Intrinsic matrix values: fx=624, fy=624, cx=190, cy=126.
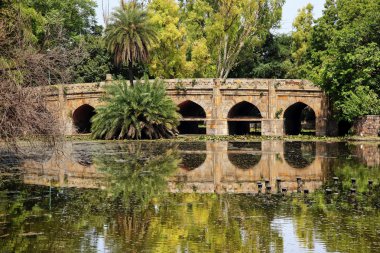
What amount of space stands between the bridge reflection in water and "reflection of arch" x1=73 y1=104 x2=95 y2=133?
1880 cm

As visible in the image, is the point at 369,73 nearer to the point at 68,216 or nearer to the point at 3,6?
the point at 3,6

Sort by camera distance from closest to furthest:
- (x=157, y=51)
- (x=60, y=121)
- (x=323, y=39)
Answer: (x=60, y=121)
(x=323, y=39)
(x=157, y=51)

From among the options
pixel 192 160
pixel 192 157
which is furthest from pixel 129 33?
pixel 192 160


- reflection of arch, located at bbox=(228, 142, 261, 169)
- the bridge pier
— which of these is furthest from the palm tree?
reflection of arch, located at bbox=(228, 142, 261, 169)

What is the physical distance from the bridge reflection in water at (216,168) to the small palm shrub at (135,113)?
6.65m

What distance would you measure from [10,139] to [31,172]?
6.78m

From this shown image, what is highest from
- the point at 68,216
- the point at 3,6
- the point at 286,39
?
the point at 286,39

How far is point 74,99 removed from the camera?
53.1 metres

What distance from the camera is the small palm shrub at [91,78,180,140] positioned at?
4247cm

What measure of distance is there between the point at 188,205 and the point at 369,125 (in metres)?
30.1

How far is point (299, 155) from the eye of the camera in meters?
30.7

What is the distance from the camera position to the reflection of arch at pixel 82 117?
54312mm

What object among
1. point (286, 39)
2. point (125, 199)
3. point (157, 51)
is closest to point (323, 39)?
point (157, 51)

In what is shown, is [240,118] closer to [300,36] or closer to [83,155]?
[300,36]
